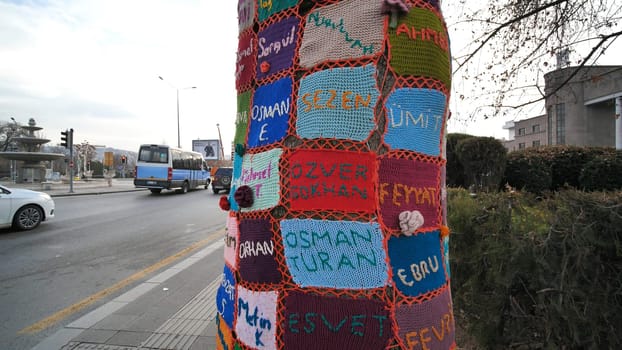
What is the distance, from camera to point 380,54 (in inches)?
43.8

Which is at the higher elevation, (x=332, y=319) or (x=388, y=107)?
(x=388, y=107)

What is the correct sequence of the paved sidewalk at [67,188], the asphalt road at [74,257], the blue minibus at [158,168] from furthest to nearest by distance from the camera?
the blue minibus at [158,168], the paved sidewalk at [67,188], the asphalt road at [74,257]

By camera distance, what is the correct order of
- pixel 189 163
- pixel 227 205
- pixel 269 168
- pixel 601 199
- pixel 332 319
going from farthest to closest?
pixel 189 163 → pixel 601 199 → pixel 227 205 → pixel 269 168 → pixel 332 319

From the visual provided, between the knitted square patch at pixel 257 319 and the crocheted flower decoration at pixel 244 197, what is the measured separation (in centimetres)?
31

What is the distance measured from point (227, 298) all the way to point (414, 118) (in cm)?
100

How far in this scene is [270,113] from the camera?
1.25 m

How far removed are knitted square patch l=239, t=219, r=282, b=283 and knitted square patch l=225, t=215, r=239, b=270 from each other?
61mm

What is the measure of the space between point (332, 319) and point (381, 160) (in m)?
0.53

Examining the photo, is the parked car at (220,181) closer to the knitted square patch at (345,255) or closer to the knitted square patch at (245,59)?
the knitted square patch at (245,59)

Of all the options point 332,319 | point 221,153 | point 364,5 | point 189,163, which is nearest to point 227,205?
point 332,319

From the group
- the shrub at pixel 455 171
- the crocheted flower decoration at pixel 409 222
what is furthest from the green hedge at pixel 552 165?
the crocheted flower decoration at pixel 409 222

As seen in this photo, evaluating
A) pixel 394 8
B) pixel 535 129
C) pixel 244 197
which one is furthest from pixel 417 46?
pixel 535 129

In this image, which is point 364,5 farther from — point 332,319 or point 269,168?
point 332,319

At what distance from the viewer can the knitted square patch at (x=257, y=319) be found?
1136 millimetres
